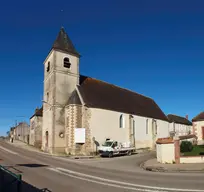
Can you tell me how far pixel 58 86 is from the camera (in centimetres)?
3195

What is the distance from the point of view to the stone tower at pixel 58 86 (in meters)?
31.3

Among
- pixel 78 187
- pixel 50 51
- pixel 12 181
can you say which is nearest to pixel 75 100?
pixel 50 51

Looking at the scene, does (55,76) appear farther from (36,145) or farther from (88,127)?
(36,145)

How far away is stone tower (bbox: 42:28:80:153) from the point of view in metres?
31.3

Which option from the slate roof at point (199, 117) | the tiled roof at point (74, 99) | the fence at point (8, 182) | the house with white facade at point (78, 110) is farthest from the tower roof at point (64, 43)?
the fence at point (8, 182)

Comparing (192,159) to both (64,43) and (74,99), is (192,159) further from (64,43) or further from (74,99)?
(64,43)

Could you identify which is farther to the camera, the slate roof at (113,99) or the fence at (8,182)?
the slate roof at (113,99)

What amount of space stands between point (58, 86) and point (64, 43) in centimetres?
645

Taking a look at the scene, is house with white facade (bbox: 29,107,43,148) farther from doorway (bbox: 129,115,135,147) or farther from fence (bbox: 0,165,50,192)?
fence (bbox: 0,165,50,192)

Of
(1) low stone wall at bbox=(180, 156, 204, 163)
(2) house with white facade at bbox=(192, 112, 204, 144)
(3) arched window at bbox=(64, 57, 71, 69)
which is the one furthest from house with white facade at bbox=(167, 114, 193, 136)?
(1) low stone wall at bbox=(180, 156, 204, 163)

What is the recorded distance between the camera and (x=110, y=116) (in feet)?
106

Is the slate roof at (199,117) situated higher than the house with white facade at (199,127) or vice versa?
the slate roof at (199,117)

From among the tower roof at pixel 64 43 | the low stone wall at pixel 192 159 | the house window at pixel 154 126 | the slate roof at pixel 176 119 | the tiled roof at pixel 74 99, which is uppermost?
the tower roof at pixel 64 43

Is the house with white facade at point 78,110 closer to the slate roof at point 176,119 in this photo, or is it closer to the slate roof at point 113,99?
the slate roof at point 113,99
